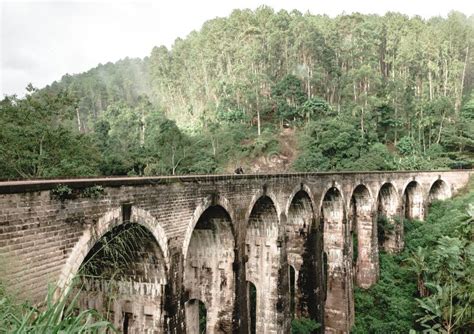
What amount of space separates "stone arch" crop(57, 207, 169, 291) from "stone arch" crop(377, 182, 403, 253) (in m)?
18.3

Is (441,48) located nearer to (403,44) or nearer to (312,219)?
(403,44)

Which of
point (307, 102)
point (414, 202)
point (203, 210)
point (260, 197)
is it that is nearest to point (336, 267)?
point (260, 197)

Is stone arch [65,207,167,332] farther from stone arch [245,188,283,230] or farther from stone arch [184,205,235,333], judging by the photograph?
stone arch [245,188,283,230]

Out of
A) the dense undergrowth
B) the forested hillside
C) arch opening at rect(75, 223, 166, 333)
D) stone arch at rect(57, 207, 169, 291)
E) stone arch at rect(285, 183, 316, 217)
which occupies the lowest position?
the dense undergrowth

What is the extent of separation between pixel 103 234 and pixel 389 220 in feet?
67.5

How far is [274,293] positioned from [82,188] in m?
8.60

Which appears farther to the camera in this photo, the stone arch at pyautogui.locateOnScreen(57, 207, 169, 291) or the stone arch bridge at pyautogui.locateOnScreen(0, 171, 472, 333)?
the stone arch at pyautogui.locateOnScreen(57, 207, 169, 291)

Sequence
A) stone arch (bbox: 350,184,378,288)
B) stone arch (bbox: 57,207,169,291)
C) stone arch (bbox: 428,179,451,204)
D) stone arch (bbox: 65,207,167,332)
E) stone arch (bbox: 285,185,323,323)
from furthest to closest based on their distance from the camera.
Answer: stone arch (bbox: 428,179,451,204), stone arch (bbox: 350,184,378,288), stone arch (bbox: 285,185,323,323), stone arch (bbox: 65,207,167,332), stone arch (bbox: 57,207,169,291)

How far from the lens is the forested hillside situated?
33062 mm

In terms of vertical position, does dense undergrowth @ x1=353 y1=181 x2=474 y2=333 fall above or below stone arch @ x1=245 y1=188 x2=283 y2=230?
below

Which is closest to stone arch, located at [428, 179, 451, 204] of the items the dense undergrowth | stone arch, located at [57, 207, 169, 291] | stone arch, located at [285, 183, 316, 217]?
the dense undergrowth

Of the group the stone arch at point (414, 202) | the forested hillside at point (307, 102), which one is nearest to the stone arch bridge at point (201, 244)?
the stone arch at point (414, 202)

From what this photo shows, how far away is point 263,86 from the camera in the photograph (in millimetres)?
44312

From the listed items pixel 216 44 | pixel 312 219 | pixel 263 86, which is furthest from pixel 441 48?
pixel 312 219
